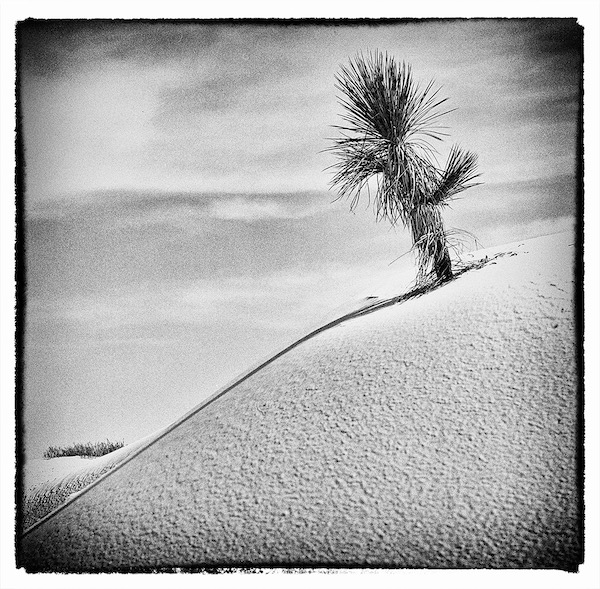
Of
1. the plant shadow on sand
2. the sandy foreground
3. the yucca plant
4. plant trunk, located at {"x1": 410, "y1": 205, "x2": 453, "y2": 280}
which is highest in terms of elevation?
the yucca plant

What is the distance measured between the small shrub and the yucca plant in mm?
1498

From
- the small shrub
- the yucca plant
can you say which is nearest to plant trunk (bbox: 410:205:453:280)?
the yucca plant

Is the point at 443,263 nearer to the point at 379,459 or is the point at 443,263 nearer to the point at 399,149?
the point at 399,149

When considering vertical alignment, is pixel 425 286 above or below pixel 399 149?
below

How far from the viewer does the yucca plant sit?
389 centimetres

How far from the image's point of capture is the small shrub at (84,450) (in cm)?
379

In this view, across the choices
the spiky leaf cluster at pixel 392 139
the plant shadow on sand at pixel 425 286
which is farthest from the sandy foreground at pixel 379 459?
the spiky leaf cluster at pixel 392 139

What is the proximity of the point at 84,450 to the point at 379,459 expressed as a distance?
1.27m

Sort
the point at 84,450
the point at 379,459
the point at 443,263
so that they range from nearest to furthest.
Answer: the point at 379,459, the point at 84,450, the point at 443,263

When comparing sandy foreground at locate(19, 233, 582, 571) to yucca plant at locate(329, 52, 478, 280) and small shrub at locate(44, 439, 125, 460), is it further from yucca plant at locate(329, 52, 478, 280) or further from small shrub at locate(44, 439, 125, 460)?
yucca plant at locate(329, 52, 478, 280)

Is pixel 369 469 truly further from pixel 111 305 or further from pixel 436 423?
pixel 111 305

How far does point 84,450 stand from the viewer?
12.5 ft

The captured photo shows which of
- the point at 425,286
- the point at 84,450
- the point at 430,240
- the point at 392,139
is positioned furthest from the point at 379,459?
the point at 392,139
